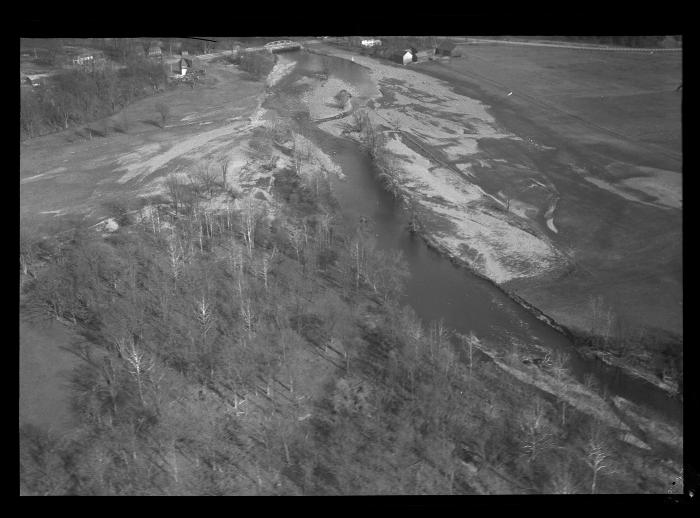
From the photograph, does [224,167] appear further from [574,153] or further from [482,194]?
[574,153]

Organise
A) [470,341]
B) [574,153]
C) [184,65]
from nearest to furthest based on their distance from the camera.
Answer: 1. [470,341]
2. [574,153]
3. [184,65]

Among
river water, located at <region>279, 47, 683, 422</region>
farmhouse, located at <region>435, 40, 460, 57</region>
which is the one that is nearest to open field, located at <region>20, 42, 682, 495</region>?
river water, located at <region>279, 47, 683, 422</region>

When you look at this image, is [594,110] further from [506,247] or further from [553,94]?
[506,247]

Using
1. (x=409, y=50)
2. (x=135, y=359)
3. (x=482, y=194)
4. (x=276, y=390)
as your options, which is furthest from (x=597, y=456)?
(x=409, y=50)

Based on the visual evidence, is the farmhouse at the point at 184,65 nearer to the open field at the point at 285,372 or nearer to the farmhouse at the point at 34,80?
the farmhouse at the point at 34,80

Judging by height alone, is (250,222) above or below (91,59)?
below

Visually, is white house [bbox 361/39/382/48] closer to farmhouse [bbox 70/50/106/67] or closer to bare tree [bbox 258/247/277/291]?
farmhouse [bbox 70/50/106/67]
